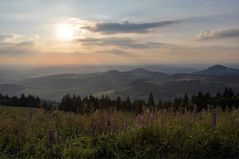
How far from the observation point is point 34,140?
7.48 m

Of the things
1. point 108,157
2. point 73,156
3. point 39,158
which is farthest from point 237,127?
point 39,158

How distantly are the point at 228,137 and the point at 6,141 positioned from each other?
4772mm

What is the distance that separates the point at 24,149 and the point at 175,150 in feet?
10.2

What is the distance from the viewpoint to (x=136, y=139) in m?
6.99

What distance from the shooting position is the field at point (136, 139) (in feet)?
21.1

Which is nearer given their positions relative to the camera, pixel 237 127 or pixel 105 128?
pixel 237 127

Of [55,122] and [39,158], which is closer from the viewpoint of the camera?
[39,158]

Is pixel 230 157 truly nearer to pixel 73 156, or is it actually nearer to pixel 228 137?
pixel 228 137

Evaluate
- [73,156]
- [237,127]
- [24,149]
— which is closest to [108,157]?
[73,156]

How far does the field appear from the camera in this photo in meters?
6.44

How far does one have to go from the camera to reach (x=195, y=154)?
20.9ft

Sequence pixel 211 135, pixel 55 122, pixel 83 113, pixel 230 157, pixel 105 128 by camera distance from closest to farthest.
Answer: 1. pixel 230 157
2. pixel 211 135
3. pixel 105 128
4. pixel 55 122
5. pixel 83 113

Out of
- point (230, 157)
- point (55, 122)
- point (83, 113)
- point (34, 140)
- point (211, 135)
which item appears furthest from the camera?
point (83, 113)

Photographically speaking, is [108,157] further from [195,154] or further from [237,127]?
[237,127]
